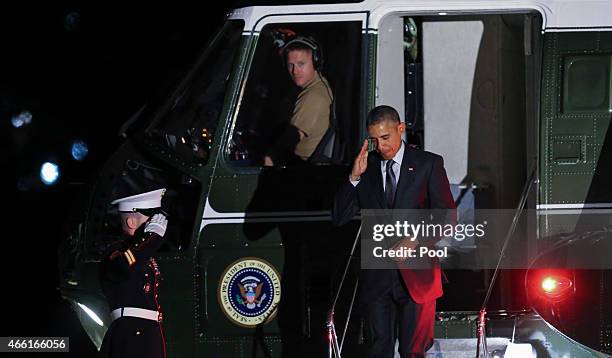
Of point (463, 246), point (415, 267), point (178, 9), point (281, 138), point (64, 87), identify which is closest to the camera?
point (415, 267)

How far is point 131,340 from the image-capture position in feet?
22.0

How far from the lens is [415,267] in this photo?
6.54 m

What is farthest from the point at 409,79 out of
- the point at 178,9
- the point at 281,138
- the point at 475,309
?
the point at 178,9

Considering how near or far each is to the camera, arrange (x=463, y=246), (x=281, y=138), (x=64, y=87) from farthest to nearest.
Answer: (x=64, y=87) → (x=463, y=246) → (x=281, y=138)

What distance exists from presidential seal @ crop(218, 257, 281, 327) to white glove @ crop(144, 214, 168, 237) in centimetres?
80

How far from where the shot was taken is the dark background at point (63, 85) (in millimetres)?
13781

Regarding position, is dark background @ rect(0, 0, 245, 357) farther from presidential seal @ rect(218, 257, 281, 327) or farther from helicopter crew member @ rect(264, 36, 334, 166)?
presidential seal @ rect(218, 257, 281, 327)

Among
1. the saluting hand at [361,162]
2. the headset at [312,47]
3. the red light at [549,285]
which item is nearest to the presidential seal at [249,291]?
the saluting hand at [361,162]

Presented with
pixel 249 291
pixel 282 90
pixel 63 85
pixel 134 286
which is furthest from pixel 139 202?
pixel 63 85

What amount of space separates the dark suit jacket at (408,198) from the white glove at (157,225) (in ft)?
3.47

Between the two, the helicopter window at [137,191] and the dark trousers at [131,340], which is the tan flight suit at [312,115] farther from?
the dark trousers at [131,340]

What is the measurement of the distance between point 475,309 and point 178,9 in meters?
7.09

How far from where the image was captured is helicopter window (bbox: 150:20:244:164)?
7.60 m

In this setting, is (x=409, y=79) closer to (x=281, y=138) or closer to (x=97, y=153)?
(x=281, y=138)
